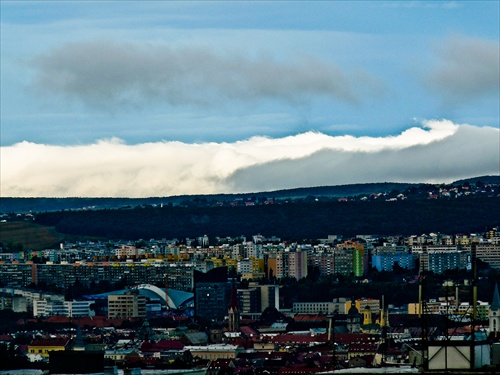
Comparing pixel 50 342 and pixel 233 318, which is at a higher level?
pixel 233 318

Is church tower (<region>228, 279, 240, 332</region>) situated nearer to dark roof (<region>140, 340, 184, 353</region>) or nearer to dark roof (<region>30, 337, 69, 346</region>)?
dark roof (<region>140, 340, 184, 353</region>)

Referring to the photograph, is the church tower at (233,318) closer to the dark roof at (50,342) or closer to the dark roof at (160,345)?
the dark roof at (160,345)

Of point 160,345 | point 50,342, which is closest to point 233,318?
point 160,345

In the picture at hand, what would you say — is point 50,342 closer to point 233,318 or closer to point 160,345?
point 160,345

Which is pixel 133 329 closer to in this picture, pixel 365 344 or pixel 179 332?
pixel 179 332

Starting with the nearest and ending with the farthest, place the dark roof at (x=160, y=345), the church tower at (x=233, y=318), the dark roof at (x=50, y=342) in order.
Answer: the dark roof at (x=50, y=342), the dark roof at (x=160, y=345), the church tower at (x=233, y=318)

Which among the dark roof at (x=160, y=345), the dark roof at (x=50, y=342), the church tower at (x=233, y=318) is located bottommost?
the dark roof at (x=160, y=345)

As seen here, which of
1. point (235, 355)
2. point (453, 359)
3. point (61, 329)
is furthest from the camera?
point (61, 329)

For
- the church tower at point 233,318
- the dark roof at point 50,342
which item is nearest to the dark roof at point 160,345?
the dark roof at point 50,342

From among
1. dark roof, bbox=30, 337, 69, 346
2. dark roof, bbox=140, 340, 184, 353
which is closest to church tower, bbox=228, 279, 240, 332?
dark roof, bbox=140, 340, 184, 353

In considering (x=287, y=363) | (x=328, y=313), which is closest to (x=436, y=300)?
(x=328, y=313)

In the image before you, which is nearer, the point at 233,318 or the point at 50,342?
the point at 50,342
